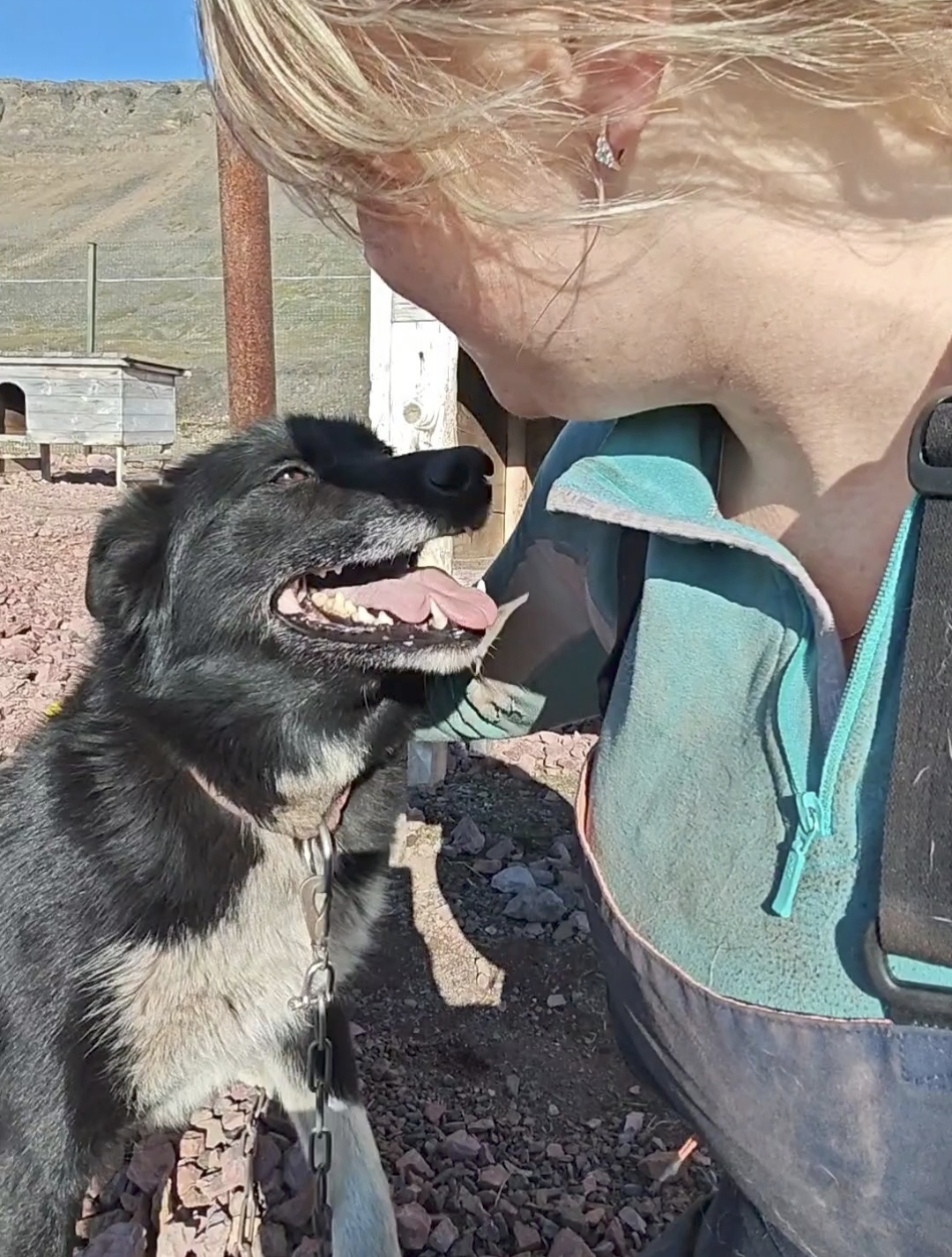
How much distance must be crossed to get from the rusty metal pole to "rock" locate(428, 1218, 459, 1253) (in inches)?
63.9

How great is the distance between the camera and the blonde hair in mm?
732

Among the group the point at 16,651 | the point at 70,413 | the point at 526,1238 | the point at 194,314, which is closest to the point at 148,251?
the point at 194,314

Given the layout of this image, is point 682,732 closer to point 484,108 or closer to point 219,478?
point 484,108

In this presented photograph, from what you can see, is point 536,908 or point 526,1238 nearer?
point 526,1238

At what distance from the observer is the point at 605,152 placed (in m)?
0.85

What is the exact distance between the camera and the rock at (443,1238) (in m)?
1.93

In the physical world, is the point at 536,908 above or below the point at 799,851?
below

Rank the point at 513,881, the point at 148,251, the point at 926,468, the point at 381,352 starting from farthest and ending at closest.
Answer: the point at 148,251 → the point at 381,352 → the point at 513,881 → the point at 926,468

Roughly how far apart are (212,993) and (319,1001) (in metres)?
0.26

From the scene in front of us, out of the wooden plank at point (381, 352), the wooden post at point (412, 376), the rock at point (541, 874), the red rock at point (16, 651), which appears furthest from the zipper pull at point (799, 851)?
the red rock at point (16, 651)

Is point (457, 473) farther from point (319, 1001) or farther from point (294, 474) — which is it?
point (319, 1001)

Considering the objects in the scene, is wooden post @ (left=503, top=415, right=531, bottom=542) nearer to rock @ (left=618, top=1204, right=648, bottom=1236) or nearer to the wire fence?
rock @ (left=618, top=1204, right=648, bottom=1236)

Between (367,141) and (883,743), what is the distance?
61cm

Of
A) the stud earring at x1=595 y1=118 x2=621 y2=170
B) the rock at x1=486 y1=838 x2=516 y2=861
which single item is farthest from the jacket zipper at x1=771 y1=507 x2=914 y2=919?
the rock at x1=486 y1=838 x2=516 y2=861
